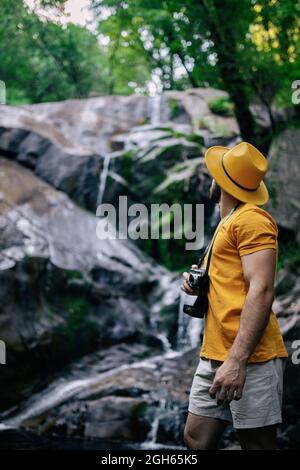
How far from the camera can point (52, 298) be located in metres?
9.07

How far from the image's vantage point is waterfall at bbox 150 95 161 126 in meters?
17.7

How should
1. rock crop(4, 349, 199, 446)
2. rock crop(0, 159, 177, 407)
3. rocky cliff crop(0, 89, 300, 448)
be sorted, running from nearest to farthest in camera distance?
rock crop(4, 349, 199, 446), rocky cliff crop(0, 89, 300, 448), rock crop(0, 159, 177, 407)

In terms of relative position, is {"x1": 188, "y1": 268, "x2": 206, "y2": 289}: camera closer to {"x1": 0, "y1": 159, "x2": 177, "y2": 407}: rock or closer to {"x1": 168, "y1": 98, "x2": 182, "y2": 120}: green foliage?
{"x1": 0, "y1": 159, "x2": 177, "y2": 407}: rock

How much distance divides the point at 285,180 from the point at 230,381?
680 cm

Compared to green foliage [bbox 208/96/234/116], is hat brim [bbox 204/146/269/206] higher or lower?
lower

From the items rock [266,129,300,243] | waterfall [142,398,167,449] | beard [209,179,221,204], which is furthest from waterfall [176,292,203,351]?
beard [209,179,221,204]

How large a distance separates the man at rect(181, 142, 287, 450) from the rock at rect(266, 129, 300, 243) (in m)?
5.66

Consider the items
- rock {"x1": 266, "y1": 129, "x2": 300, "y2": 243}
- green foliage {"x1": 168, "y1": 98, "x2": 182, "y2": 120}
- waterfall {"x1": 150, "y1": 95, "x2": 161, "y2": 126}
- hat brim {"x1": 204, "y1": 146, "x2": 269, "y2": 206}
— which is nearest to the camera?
hat brim {"x1": 204, "y1": 146, "x2": 269, "y2": 206}

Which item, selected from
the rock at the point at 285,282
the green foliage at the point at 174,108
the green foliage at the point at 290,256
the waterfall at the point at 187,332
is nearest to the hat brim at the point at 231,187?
the rock at the point at 285,282

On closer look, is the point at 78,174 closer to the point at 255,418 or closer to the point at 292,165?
the point at 292,165

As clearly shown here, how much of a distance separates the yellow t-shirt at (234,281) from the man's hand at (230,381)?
0.18 m

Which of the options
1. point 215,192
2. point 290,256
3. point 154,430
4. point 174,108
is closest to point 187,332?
point 290,256

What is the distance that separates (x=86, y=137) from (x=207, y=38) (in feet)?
23.4

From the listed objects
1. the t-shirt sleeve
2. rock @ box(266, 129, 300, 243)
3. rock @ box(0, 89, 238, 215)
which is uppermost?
rock @ box(0, 89, 238, 215)
